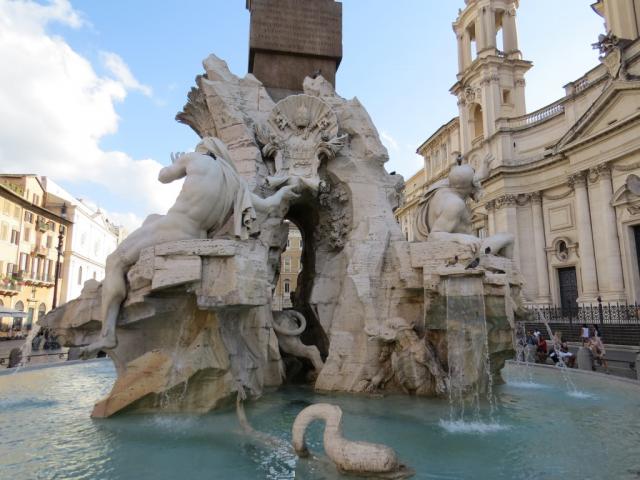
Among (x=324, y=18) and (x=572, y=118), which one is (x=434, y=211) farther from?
(x=572, y=118)

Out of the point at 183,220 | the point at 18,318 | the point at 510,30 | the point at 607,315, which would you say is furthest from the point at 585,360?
the point at 510,30

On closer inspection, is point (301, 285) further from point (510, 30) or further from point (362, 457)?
point (510, 30)

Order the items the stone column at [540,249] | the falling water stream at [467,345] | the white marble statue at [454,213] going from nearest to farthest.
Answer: the falling water stream at [467,345] < the white marble statue at [454,213] < the stone column at [540,249]

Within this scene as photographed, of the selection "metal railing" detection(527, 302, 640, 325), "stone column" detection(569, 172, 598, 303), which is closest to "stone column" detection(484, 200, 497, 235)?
"stone column" detection(569, 172, 598, 303)

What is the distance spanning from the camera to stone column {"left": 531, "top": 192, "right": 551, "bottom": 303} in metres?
28.2

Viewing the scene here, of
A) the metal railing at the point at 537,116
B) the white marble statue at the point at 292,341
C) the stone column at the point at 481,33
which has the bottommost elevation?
the white marble statue at the point at 292,341

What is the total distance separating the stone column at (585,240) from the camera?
80.0 feet

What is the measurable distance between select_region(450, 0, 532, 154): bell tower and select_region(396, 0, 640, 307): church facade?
0.08 m

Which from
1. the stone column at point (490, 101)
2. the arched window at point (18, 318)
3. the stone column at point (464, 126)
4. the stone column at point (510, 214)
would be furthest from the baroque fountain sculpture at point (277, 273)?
the stone column at point (464, 126)

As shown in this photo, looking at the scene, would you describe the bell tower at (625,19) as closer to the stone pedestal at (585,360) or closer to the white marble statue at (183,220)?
the stone pedestal at (585,360)

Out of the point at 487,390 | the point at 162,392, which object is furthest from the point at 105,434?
the point at 487,390

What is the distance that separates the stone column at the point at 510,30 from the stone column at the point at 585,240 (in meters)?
13.5

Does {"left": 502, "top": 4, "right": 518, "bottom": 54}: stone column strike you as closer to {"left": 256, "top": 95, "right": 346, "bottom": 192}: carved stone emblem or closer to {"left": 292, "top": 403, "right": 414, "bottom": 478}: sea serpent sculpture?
{"left": 256, "top": 95, "right": 346, "bottom": 192}: carved stone emblem

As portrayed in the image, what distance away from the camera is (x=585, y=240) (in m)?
25.2
